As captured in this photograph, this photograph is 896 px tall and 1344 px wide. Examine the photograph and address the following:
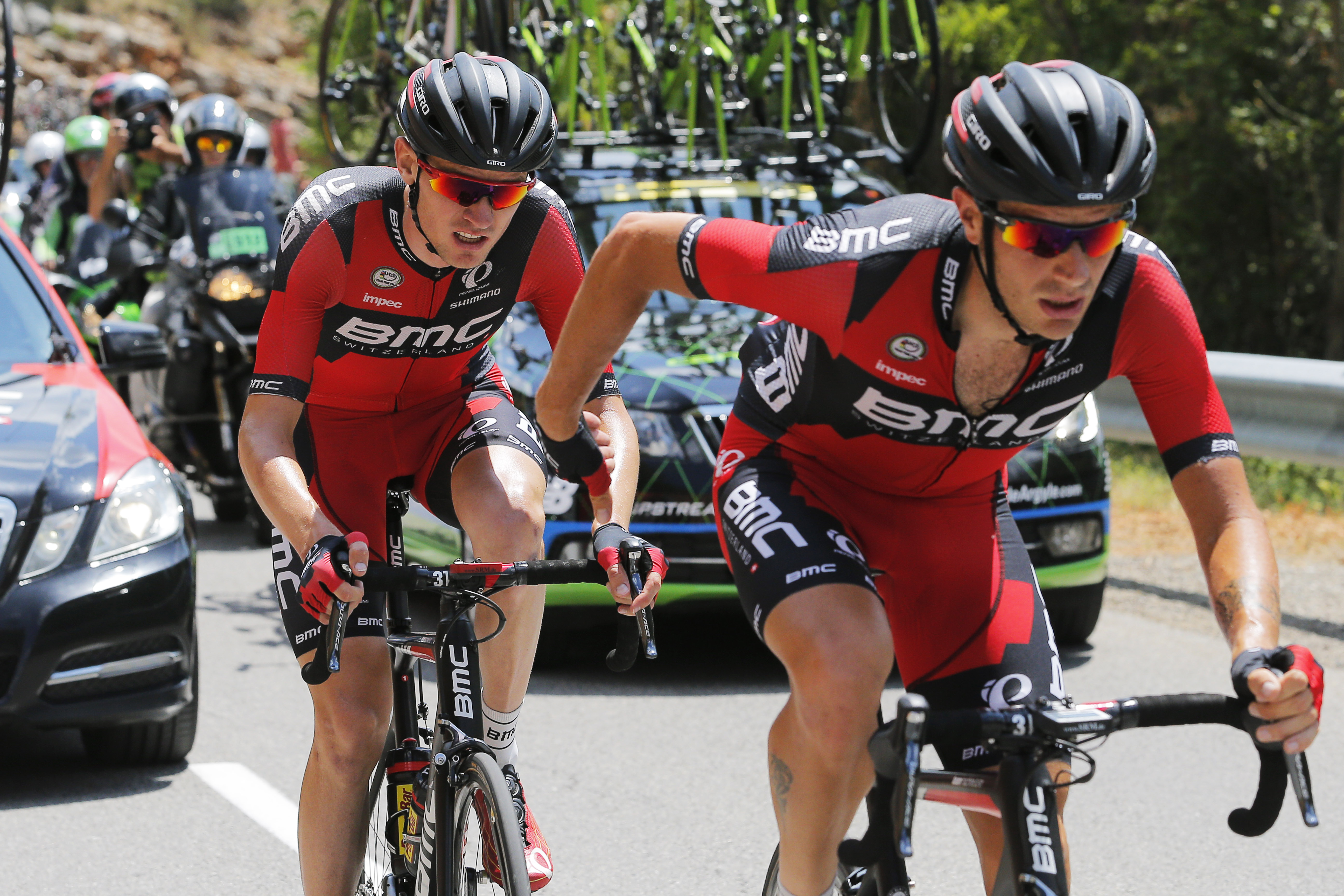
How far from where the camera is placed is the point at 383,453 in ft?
13.7

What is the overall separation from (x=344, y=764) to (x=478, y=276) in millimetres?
1219

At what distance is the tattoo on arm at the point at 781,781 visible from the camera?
10.2ft

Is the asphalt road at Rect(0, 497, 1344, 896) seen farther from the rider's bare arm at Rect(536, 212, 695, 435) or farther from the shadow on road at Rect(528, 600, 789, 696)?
the rider's bare arm at Rect(536, 212, 695, 435)

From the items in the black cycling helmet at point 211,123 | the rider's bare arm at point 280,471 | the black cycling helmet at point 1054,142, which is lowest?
the black cycling helmet at point 211,123

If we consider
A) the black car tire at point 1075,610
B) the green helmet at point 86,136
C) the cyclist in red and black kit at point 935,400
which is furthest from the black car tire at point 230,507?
the cyclist in red and black kit at point 935,400

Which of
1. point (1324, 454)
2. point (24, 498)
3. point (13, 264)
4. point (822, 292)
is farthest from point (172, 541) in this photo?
point (1324, 454)

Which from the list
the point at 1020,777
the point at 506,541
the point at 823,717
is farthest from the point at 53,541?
the point at 1020,777

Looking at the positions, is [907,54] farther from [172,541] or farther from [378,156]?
[172,541]

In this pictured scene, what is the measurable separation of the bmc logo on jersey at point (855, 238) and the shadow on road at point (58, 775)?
132 inches

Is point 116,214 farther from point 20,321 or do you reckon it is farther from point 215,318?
point 20,321

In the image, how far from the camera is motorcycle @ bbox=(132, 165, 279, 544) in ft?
33.4

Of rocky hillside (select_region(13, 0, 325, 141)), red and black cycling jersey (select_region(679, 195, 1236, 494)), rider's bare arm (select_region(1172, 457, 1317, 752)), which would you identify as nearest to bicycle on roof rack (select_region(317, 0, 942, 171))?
red and black cycling jersey (select_region(679, 195, 1236, 494))

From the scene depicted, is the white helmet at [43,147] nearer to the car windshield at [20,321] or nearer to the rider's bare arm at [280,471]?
the car windshield at [20,321]

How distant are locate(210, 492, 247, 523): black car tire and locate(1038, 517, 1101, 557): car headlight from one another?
5.56 m
